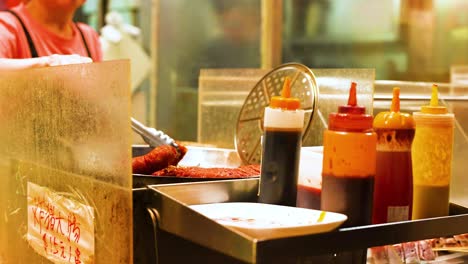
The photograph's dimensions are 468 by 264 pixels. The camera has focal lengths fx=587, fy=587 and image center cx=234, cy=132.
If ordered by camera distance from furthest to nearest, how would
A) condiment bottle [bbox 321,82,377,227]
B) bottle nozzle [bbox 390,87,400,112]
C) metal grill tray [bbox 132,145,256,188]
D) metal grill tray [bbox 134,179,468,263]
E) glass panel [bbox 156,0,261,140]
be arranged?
glass panel [bbox 156,0,261,140] → metal grill tray [bbox 132,145,256,188] → bottle nozzle [bbox 390,87,400,112] → condiment bottle [bbox 321,82,377,227] → metal grill tray [bbox 134,179,468,263]

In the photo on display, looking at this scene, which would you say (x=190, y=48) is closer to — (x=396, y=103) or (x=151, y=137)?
(x=151, y=137)

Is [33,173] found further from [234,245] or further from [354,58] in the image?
[354,58]

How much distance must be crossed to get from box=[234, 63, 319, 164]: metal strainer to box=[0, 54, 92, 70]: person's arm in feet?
1.66

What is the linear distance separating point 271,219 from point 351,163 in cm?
16

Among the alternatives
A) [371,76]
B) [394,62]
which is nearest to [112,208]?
[371,76]

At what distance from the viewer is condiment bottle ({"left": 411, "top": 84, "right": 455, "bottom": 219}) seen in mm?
1099

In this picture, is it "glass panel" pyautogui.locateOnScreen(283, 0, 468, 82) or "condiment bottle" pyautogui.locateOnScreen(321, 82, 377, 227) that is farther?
"glass panel" pyautogui.locateOnScreen(283, 0, 468, 82)

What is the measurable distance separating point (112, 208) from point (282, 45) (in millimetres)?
2670

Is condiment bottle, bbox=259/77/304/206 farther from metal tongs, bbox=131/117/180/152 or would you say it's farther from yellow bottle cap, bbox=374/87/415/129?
metal tongs, bbox=131/117/180/152

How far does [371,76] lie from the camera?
137 centimetres

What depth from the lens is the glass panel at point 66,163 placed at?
107 cm

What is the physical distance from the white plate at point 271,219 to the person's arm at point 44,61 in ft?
1.97

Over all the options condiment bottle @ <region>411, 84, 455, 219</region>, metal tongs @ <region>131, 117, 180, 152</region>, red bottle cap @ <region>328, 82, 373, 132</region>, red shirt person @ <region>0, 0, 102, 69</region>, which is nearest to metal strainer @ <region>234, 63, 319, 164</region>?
metal tongs @ <region>131, 117, 180, 152</region>

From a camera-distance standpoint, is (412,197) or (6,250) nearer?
(412,197)
